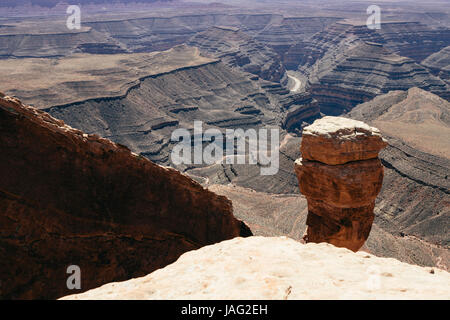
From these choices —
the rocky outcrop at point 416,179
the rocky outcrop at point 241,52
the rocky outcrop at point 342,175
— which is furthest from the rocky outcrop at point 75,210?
the rocky outcrop at point 241,52

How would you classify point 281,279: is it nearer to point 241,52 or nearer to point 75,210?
point 75,210

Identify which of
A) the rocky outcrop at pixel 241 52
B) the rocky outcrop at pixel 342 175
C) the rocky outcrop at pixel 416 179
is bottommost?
the rocky outcrop at pixel 416 179

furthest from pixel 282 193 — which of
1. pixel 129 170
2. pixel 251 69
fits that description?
pixel 251 69

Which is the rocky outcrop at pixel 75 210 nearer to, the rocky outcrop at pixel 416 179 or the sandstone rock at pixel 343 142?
the sandstone rock at pixel 343 142

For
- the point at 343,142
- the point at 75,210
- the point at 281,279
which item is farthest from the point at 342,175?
the point at 75,210

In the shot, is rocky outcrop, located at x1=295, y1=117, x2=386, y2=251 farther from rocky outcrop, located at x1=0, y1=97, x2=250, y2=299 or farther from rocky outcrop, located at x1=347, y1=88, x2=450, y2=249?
rocky outcrop, located at x1=347, y1=88, x2=450, y2=249

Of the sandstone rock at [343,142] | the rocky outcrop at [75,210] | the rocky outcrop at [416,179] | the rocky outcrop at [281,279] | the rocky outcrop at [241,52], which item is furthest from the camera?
the rocky outcrop at [241,52]

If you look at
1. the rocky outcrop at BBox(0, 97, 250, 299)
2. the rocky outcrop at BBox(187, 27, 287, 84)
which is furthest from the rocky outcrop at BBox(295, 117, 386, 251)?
the rocky outcrop at BBox(187, 27, 287, 84)
